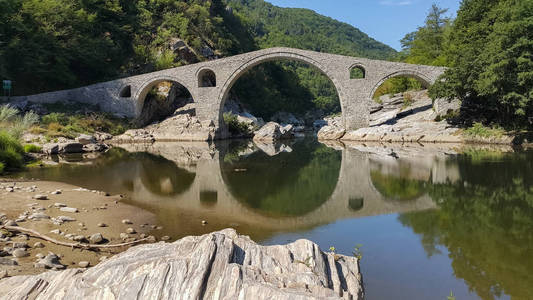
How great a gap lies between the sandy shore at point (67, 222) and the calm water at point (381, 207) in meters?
0.50

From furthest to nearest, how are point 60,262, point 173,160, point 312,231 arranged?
point 173,160
point 312,231
point 60,262

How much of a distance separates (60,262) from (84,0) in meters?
32.5

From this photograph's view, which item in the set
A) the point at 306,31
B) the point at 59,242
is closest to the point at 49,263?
the point at 59,242

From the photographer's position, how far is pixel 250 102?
43.0 meters

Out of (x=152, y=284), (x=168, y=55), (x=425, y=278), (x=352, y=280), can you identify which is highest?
(x=168, y=55)

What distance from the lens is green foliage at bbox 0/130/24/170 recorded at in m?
10.9

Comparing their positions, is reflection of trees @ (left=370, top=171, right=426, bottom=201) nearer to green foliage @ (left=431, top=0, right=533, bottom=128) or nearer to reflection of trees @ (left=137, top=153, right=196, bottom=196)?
reflection of trees @ (left=137, top=153, right=196, bottom=196)

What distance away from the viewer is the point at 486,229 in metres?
6.29

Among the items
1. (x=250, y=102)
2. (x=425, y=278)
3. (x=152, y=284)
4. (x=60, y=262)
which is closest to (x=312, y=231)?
(x=425, y=278)

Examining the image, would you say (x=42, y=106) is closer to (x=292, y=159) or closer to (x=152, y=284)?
(x=292, y=159)

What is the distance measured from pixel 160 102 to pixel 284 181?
72.9 feet

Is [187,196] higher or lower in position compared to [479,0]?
lower

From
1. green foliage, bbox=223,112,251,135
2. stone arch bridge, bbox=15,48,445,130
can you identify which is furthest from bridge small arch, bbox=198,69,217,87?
green foliage, bbox=223,112,251,135

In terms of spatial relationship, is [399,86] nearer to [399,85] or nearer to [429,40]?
[399,85]
